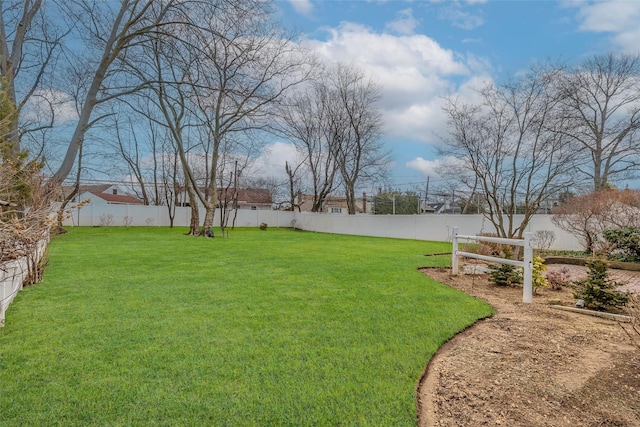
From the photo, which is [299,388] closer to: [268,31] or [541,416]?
[541,416]

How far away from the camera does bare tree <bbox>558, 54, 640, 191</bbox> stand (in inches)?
611

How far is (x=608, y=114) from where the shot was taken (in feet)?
55.3

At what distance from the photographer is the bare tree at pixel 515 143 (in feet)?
38.5

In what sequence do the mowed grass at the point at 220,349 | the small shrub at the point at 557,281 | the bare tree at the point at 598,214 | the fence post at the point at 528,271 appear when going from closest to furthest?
the mowed grass at the point at 220,349 → the fence post at the point at 528,271 → the small shrub at the point at 557,281 → the bare tree at the point at 598,214

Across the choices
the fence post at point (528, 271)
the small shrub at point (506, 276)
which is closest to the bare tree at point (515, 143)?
the small shrub at point (506, 276)

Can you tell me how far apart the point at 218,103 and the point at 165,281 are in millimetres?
10934

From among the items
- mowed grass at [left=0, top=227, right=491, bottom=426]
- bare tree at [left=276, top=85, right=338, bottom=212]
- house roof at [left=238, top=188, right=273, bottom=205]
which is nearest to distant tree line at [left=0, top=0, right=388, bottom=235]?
bare tree at [left=276, top=85, right=338, bottom=212]

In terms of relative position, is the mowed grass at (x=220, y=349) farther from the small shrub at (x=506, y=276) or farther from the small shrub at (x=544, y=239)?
the small shrub at (x=544, y=239)

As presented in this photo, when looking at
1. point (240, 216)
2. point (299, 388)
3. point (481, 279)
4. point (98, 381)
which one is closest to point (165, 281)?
point (98, 381)

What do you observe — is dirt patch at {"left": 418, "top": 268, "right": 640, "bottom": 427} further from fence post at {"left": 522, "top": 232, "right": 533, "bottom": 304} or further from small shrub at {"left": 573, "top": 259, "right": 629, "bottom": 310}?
fence post at {"left": 522, "top": 232, "right": 533, "bottom": 304}

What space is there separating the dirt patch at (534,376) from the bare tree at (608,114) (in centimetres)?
1481

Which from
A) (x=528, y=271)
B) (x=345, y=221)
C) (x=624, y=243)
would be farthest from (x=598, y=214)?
(x=345, y=221)

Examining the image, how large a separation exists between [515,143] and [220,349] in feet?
40.9

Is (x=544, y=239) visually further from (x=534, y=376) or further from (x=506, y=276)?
(x=534, y=376)
